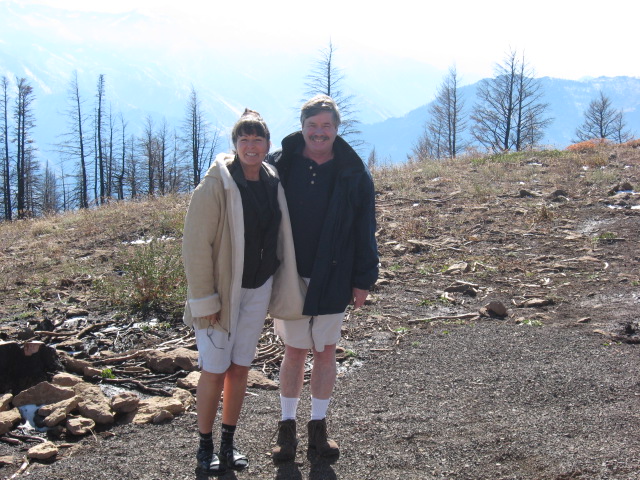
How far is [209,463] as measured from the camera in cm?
300

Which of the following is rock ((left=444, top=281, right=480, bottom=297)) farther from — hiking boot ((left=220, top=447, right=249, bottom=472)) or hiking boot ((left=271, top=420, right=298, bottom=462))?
Result: hiking boot ((left=220, top=447, right=249, bottom=472))

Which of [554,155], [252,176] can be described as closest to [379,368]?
[252,176]

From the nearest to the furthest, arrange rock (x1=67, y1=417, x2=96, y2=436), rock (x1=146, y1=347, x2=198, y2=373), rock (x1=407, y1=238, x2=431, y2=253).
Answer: rock (x1=67, y1=417, x2=96, y2=436)
rock (x1=146, y1=347, x2=198, y2=373)
rock (x1=407, y1=238, x2=431, y2=253)

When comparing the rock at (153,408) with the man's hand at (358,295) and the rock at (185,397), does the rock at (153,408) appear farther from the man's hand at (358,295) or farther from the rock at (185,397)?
the man's hand at (358,295)

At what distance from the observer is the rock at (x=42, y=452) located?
3201 millimetres

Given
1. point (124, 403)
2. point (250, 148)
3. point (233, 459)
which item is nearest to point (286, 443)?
point (233, 459)

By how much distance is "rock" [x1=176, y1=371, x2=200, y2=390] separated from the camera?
4.22m

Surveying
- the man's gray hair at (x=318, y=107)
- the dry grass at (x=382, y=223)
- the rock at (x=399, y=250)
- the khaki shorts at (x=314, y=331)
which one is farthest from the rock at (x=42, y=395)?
the rock at (x=399, y=250)

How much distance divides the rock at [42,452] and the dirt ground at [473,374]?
6 centimetres

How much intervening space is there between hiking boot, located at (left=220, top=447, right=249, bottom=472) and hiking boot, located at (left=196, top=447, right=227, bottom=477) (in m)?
A: 0.03

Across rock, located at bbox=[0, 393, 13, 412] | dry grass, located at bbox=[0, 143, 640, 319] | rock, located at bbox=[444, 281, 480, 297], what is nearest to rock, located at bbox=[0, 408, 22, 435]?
rock, located at bbox=[0, 393, 13, 412]

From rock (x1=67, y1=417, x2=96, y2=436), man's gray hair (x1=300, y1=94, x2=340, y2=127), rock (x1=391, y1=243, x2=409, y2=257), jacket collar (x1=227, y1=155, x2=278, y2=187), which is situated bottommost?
rock (x1=67, y1=417, x2=96, y2=436)

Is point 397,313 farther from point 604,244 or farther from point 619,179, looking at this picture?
point 619,179

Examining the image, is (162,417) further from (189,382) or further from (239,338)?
(239,338)
